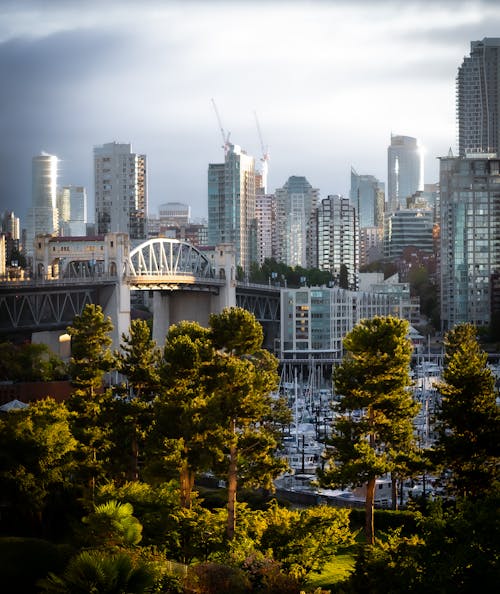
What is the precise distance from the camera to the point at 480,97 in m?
200

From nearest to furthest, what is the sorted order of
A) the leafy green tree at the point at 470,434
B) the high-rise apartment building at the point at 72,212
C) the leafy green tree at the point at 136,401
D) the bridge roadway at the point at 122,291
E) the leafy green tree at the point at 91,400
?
the leafy green tree at the point at 470,434
the leafy green tree at the point at 136,401
the leafy green tree at the point at 91,400
the bridge roadway at the point at 122,291
the high-rise apartment building at the point at 72,212

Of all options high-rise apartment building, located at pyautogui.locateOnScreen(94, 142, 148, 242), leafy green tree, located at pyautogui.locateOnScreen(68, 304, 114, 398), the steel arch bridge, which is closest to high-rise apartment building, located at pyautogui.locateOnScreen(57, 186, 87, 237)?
high-rise apartment building, located at pyautogui.locateOnScreen(94, 142, 148, 242)

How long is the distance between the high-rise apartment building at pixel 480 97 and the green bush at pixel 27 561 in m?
170

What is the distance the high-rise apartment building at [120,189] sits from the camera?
15325 cm

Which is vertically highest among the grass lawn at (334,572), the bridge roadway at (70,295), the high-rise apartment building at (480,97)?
the high-rise apartment building at (480,97)

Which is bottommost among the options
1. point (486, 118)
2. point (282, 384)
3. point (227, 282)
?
point (282, 384)

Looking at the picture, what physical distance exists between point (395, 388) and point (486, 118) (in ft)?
572

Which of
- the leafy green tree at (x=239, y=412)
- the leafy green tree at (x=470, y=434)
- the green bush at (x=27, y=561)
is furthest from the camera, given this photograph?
the leafy green tree at (x=239, y=412)

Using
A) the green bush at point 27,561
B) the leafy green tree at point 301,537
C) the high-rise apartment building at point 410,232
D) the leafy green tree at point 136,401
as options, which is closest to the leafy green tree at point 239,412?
the leafy green tree at point 301,537

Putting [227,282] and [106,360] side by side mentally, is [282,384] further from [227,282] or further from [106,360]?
[106,360]

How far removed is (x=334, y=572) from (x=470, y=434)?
3865 mm

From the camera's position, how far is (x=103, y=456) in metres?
33.5

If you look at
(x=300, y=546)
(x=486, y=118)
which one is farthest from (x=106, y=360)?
(x=486, y=118)

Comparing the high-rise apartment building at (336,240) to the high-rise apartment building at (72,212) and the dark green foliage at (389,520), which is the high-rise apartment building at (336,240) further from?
the dark green foliage at (389,520)
